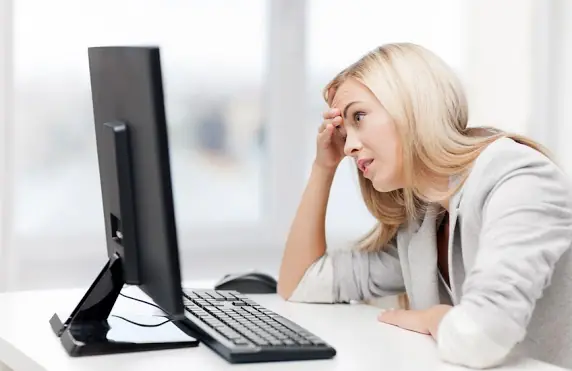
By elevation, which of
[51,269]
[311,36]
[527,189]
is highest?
[311,36]

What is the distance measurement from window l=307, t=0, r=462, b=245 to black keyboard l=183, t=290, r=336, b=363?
1.05 meters

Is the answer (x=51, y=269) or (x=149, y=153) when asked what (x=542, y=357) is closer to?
(x=149, y=153)

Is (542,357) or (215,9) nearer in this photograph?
(542,357)

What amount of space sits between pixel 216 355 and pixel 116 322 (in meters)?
0.25

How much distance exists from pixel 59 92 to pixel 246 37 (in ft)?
1.77

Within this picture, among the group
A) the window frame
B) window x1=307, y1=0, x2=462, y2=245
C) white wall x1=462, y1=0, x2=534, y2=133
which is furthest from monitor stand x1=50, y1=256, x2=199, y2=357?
white wall x1=462, y1=0, x2=534, y2=133

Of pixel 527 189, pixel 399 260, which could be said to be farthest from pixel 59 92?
pixel 527 189

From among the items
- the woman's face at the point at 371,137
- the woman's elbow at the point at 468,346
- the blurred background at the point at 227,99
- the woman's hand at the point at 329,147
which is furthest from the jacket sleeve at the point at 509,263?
the blurred background at the point at 227,99

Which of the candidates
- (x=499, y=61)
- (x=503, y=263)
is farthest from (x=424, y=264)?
(x=499, y=61)

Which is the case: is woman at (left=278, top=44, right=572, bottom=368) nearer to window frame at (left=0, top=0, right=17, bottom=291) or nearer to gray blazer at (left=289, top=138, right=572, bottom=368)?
gray blazer at (left=289, top=138, right=572, bottom=368)

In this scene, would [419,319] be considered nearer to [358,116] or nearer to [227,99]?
[358,116]

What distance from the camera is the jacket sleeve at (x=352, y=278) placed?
1878mm

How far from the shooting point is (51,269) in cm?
231

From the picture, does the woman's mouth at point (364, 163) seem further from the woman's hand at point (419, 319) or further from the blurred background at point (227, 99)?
the blurred background at point (227, 99)
